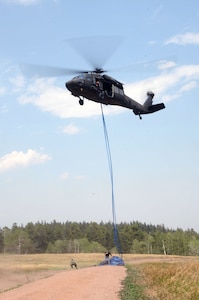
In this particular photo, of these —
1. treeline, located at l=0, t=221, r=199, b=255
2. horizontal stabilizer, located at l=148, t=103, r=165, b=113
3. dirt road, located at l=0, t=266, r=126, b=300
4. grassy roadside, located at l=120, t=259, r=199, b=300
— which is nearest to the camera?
dirt road, located at l=0, t=266, r=126, b=300

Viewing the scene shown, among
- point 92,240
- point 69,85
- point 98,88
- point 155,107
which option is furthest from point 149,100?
point 92,240

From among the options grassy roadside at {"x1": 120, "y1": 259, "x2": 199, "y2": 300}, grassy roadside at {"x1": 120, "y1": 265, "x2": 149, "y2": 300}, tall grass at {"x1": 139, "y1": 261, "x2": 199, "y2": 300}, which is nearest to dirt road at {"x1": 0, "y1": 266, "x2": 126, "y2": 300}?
grassy roadside at {"x1": 120, "y1": 265, "x2": 149, "y2": 300}

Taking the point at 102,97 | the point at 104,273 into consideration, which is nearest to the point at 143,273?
the point at 104,273

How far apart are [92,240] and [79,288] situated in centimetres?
14193

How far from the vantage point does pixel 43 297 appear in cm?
2303

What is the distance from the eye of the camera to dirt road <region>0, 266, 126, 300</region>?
2309 cm

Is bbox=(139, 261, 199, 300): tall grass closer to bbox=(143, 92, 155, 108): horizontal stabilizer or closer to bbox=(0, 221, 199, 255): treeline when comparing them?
bbox=(143, 92, 155, 108): horizontal stabilizer

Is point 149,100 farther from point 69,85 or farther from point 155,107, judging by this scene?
point 69,85

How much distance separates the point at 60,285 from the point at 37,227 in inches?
5901

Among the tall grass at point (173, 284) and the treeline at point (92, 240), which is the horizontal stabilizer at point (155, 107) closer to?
the tall grass at point (173, 284)

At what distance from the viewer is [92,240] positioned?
541 feet

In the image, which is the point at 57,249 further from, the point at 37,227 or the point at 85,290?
the point at 85,290

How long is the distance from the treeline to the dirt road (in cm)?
10649

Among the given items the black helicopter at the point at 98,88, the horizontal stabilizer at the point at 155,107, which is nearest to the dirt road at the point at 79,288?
the black helicopter at the point at 98,88
